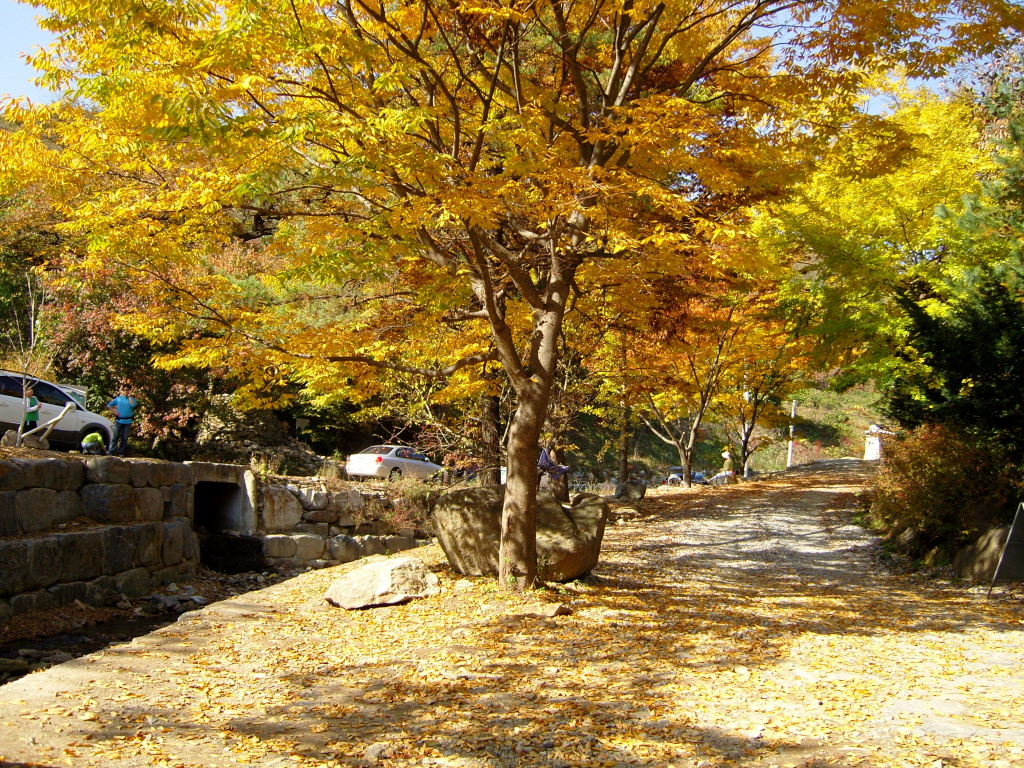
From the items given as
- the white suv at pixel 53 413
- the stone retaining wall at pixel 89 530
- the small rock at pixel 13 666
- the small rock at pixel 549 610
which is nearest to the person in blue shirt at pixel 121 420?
the white suv at pixel 53 413

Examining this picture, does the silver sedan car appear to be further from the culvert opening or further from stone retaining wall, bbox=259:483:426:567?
the culvert opening

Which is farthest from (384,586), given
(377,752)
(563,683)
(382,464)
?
(382,464)

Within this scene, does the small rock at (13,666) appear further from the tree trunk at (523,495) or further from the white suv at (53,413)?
the white suv at (53,413)

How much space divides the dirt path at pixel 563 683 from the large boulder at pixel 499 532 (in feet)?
0.88

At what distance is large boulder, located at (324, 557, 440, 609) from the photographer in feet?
25.8

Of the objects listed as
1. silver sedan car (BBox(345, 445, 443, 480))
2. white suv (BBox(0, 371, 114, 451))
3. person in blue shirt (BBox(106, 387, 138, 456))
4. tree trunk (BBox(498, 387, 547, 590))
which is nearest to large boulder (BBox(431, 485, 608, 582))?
tree trunk (BBox(498, 387, 547, 590))

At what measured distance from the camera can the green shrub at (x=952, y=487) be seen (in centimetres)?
951

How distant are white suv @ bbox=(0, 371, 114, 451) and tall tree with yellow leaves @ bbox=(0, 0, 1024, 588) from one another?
23.7ft

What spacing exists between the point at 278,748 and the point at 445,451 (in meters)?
10.5

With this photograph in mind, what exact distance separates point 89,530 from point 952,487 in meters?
11.1

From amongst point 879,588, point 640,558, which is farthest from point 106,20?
point 879,588

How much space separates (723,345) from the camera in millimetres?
19562

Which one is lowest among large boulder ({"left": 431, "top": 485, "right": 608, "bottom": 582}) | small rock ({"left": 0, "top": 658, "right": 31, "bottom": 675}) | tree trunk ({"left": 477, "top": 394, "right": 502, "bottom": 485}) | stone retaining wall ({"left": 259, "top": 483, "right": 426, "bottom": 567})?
small rock ({"left": 0, "top": 658, "right": 31, "bottom": 675})

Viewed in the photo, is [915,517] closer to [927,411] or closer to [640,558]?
[927,411]
